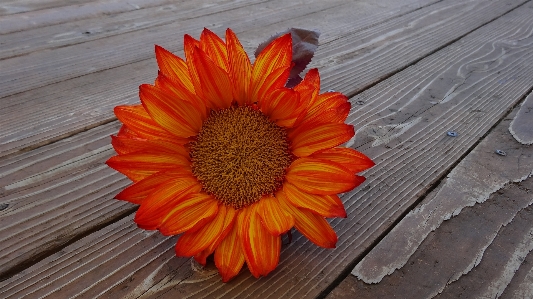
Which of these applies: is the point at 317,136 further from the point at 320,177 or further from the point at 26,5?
the point at 26,5

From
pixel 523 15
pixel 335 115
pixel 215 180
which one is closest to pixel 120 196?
pixel 215 180

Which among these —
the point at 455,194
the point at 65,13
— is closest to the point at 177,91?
the point at 455,194

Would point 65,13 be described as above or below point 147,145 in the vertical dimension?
above

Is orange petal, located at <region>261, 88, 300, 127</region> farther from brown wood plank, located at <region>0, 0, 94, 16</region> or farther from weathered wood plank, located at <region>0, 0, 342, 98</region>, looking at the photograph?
brown wood plank, located at <region>0, 0, 94, 16</region>

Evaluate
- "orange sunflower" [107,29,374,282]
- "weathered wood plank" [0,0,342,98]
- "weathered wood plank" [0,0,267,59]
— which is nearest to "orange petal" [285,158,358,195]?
"orange sunflower" [107,29,374,282]

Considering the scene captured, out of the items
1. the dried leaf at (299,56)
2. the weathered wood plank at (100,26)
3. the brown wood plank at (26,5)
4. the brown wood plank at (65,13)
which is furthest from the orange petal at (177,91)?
the brown wood plank at (26,5)

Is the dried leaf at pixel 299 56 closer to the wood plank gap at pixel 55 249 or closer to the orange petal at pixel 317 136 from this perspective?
the orange petal at pixel 317 136

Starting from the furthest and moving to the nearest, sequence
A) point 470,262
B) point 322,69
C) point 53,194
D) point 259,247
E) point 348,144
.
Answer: point 322,69
point 348,144
point 53,194
point 470,262
point 259,247
